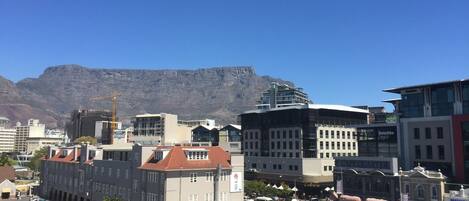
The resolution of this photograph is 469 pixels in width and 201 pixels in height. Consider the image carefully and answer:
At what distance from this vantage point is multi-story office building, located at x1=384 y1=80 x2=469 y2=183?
83500 mm

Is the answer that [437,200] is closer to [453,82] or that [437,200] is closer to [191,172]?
[453,82]

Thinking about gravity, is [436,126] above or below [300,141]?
above

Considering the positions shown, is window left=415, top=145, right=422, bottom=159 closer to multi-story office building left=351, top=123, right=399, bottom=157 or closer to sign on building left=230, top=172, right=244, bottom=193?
multi-story office building left=351, top=123, right=399, bottom=157

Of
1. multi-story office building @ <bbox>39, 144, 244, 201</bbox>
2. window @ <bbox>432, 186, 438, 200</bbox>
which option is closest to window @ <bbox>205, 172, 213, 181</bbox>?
multi-story office building @ <bbox>39, 144, 244, 201</bbox>

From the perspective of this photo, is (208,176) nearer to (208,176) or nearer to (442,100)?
(208,176)

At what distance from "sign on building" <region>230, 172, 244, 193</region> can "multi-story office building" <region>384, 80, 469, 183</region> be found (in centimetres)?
3500

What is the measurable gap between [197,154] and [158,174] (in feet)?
27.5

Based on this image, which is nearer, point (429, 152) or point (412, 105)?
point (429, 152)

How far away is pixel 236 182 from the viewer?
286ft

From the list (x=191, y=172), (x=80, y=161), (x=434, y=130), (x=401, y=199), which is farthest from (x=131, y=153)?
(x=434, y=130)

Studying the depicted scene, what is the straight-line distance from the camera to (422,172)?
8112 centimetres

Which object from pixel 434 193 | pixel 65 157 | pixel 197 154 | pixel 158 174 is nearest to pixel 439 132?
pixel 434 193

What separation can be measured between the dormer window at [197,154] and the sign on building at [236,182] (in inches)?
281

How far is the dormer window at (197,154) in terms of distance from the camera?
8075cm
